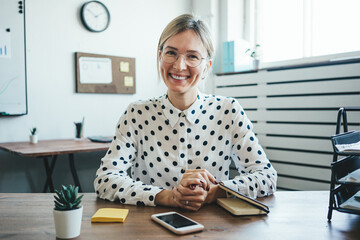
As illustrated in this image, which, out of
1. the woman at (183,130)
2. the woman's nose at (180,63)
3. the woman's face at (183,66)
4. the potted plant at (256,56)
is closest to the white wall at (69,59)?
the potted plant at (256,56)

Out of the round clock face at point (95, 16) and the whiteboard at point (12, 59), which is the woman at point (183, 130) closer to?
the whiteboard at point (12, 59)

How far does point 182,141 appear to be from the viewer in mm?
1288

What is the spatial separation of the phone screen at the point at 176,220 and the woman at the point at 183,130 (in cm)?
37

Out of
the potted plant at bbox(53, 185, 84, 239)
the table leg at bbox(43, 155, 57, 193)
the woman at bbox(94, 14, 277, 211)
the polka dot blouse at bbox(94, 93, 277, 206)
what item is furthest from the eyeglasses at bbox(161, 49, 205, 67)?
the table leg at bbox(43, 155, 57, 193)

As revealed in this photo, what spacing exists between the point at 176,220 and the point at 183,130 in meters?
0.59

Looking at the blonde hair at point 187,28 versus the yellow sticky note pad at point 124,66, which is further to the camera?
the yellow sticky note pad at point 124,66

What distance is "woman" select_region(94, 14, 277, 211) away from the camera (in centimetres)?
122

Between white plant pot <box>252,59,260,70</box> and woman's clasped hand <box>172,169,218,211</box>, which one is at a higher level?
white plant pot <box>252,59,260,70</box>

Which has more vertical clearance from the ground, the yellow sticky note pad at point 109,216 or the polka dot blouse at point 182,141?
the polka dot blouse at point 182,141

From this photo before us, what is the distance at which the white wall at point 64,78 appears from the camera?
252 centimetres

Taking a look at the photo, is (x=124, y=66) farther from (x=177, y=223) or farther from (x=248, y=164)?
(x=177, y=223)

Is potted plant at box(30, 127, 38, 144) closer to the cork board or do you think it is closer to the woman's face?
the cork board

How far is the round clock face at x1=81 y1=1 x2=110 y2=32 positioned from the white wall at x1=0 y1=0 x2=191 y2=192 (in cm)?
6

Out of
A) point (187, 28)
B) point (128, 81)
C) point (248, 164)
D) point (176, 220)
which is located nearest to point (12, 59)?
point (128, 81)
